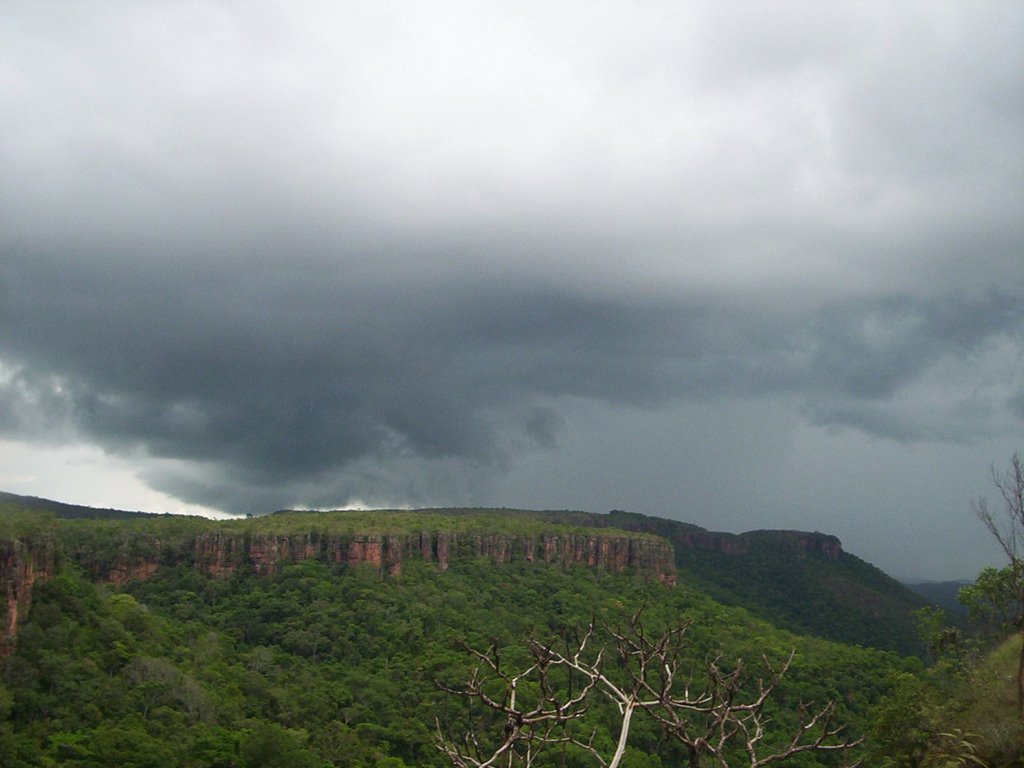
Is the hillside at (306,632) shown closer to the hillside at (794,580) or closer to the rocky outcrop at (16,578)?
the rocky outcrop at (16,578)

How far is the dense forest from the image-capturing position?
4881 cm

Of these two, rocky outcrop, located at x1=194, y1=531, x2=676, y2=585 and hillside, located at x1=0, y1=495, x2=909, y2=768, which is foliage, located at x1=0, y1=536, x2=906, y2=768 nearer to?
hillside, located at x1=0, y1=495, x2=909, y2=768

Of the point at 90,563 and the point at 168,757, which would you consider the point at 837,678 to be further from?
the point at 90,563

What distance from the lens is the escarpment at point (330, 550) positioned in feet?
288

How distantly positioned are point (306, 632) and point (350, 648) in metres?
4.36

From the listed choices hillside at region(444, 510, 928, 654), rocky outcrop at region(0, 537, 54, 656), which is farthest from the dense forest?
hillside at region(444, 510, 928, 654)

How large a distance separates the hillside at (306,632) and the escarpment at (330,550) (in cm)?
21

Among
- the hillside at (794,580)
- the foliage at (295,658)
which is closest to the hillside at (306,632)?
the foliage at (295,658)

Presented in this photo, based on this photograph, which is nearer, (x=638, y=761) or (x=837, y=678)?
(x=638, y=761)

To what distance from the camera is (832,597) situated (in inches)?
→ 6191

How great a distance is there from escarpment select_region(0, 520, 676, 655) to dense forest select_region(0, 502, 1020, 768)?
21 centimetres

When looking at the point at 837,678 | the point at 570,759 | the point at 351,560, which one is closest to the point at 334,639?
the point at 351,560

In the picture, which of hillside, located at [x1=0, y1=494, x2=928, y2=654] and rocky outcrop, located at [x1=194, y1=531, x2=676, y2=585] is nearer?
rocky outcrop, located at [x1=194, y1=531, x2=676, y2=585]

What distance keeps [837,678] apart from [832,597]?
81.6m
